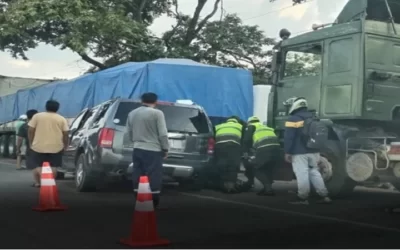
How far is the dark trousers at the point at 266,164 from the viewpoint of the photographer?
12086 millimetres

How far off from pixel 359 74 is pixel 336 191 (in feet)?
6.65

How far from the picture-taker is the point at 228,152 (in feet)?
41.0

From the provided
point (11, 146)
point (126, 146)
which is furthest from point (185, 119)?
point (11, 146)

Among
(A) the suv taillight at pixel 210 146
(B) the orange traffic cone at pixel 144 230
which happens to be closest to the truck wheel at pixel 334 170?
(A) the suv taillight at pixel 210 146

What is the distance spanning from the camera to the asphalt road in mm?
7168

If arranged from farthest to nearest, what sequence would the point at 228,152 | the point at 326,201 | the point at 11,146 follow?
the point at 11,146 < the point at 228,152 < the point at 326,201

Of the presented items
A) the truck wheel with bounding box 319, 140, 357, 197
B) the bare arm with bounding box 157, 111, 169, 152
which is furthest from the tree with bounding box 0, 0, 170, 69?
the bare arm with bounding box 157, 111, 169, 152

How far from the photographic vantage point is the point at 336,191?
1136 cm

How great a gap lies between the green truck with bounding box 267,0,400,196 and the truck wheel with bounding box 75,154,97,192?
4.15m

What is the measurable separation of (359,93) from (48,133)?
5.27 m

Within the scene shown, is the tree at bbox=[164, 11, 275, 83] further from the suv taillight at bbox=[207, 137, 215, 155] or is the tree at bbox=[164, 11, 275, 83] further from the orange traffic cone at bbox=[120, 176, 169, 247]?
the orange traffic cone at bbox=[120, 176, 169, 247]

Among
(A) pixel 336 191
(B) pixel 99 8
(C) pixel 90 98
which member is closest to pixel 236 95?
(C) pixel 90 98

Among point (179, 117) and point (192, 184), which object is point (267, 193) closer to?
point (192, 184)

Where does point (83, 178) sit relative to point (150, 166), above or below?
below
